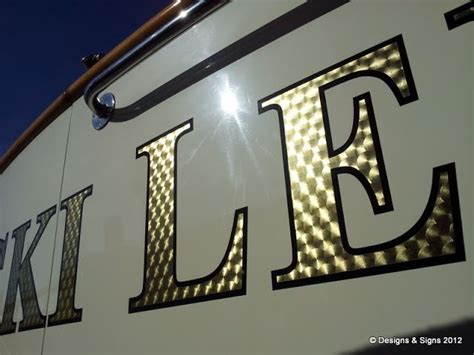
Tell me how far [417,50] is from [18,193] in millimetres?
1352

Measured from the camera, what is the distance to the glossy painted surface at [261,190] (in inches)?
21.9

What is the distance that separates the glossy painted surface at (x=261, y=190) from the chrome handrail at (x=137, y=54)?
29mm

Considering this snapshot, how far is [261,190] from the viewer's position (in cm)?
72

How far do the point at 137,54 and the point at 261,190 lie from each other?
0.49 m

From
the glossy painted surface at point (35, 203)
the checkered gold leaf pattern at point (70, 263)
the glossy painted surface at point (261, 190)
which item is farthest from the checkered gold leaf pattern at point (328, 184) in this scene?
the glossy painted surface at point (35, 203)

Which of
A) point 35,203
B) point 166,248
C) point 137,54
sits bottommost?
point 166,248

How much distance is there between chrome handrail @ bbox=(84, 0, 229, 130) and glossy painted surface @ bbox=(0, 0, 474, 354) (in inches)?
1.2

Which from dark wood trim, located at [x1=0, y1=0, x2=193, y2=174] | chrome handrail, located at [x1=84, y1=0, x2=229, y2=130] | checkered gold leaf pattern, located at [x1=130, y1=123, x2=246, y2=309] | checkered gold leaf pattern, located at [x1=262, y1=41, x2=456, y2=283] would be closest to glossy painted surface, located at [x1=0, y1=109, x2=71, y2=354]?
dark wood trim, located at [x1=0, y1=0, x2=193, y2=174]

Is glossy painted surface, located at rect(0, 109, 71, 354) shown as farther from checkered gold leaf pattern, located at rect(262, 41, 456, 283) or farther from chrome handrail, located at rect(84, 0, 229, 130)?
checkered gold leaf pattern, located at rect(262, 41, 456, 283)

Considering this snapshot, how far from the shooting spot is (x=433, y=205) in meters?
0.55

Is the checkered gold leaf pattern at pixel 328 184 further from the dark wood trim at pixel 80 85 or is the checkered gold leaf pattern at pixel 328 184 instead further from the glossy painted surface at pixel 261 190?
the dark wood trim at pixel 80 85

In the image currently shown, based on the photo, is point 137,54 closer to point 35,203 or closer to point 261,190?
point 261,190

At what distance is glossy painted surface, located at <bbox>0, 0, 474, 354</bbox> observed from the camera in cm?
56

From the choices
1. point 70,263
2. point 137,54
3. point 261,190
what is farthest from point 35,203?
point 261,190
